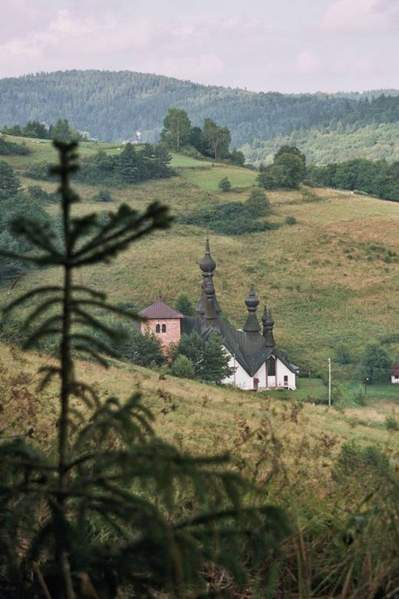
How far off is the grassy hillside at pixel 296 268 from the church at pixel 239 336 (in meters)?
3.91

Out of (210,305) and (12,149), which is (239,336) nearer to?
(210,305)

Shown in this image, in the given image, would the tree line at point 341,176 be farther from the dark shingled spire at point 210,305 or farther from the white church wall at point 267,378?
the white church wall at point 267,378

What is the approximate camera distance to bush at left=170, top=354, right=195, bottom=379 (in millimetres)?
58719

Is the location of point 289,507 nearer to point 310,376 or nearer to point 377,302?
point 310,376

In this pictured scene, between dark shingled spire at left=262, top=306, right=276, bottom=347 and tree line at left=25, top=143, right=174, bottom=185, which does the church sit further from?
tree line at left=25, top=143, right=174, bottom=185

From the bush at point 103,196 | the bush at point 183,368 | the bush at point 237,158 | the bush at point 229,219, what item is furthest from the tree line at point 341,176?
the bush at point 183,368

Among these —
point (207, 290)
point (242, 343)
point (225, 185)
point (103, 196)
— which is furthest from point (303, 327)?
point (225, 185)

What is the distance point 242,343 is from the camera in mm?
74625

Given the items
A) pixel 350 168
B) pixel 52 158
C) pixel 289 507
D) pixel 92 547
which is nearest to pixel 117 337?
pixel 92 547

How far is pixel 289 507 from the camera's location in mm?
5207

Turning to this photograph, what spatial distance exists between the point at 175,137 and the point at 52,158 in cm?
2751

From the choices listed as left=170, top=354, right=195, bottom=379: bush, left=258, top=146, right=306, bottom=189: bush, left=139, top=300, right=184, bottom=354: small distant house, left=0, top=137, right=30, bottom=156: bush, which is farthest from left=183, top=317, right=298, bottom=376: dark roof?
left=0, top=137, right=30, bottom=156: bush

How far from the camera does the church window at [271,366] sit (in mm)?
71312

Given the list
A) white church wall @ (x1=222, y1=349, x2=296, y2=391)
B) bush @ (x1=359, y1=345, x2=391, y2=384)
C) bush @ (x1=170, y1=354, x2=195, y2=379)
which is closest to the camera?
bush @ (x1=170, y1=354, x2=195, y2=379)
